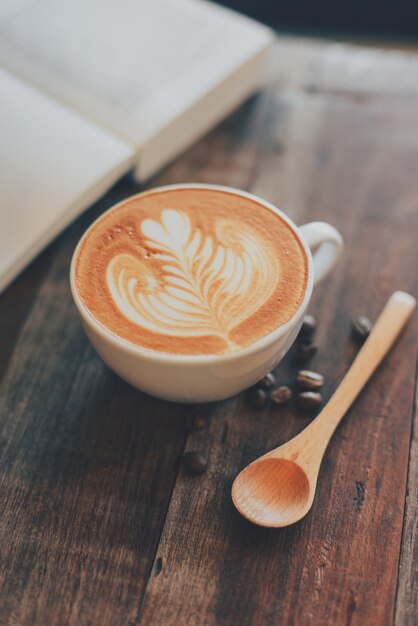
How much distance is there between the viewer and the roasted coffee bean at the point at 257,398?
922 millimetres

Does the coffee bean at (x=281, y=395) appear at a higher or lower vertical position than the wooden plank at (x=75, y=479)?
lower

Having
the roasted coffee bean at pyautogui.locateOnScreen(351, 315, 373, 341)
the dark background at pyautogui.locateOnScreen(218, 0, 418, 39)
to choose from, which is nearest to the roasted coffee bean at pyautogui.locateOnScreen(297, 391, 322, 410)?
the roasted coffee bean at pyautogui.locateOnScreen(351, 315, 373, 341)

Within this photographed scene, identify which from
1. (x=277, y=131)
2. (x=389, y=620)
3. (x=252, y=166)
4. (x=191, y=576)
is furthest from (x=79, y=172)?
(x=389, y=620)

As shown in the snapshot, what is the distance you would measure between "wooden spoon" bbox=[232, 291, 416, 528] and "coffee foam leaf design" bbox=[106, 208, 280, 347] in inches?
7.6

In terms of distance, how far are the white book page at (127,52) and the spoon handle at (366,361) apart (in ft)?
1.83

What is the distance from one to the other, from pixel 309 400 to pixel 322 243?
25 cm

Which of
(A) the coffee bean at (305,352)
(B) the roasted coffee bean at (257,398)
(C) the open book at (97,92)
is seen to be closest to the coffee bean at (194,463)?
(B) the roasted coffee bean at (257,398)

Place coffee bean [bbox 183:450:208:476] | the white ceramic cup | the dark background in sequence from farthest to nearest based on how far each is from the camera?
the dark background, coffee bean [bbox 183:450:208:476], the white ceramic cup

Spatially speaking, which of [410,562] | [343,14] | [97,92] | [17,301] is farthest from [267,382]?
[343,14]

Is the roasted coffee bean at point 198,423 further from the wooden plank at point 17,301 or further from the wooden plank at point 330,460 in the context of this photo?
the wooden plank at point 17,301

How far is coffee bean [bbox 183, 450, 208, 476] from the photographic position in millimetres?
862

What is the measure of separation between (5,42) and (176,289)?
81 centimetres

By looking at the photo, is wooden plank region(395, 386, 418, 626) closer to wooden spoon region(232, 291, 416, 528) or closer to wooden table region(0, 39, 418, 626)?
wooden table region(0, 39, 418, 626)

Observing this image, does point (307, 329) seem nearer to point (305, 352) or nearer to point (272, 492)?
point (305, 352)
